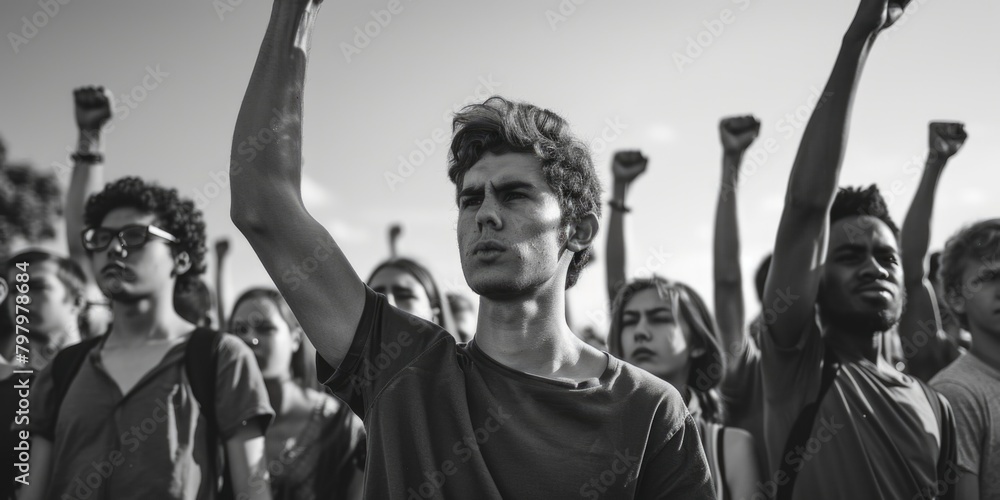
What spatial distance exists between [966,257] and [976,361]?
0.58 metres

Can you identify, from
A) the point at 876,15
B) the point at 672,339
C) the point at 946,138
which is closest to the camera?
the point at 876,15

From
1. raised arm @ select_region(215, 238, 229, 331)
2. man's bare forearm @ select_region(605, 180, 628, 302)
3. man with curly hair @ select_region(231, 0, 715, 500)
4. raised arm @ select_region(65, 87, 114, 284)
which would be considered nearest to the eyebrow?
man with curly hair @ select_region(231, 0, 715, 500)

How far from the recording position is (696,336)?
14.8 ft

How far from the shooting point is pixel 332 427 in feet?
15.4

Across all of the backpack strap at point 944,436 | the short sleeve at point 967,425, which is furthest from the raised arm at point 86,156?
the short sleeve at point 967,425

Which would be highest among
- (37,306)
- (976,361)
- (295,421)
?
(37,306)

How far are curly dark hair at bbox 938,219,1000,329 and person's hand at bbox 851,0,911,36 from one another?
1.69m

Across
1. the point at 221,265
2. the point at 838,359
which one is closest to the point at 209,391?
the point at 838,359

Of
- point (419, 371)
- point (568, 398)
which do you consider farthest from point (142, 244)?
point (568, 398)

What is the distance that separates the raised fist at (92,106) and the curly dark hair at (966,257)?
16.0 feet

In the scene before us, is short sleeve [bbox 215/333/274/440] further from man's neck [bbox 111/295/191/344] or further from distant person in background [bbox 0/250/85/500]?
distant person in background [bbox 0/250/85/500]

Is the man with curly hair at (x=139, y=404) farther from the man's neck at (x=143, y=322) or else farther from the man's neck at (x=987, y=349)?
the man's neck at (x=987, y=349)

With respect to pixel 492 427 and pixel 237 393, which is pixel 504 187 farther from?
pixel 237 393

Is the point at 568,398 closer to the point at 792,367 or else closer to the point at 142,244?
the point at 792,367
